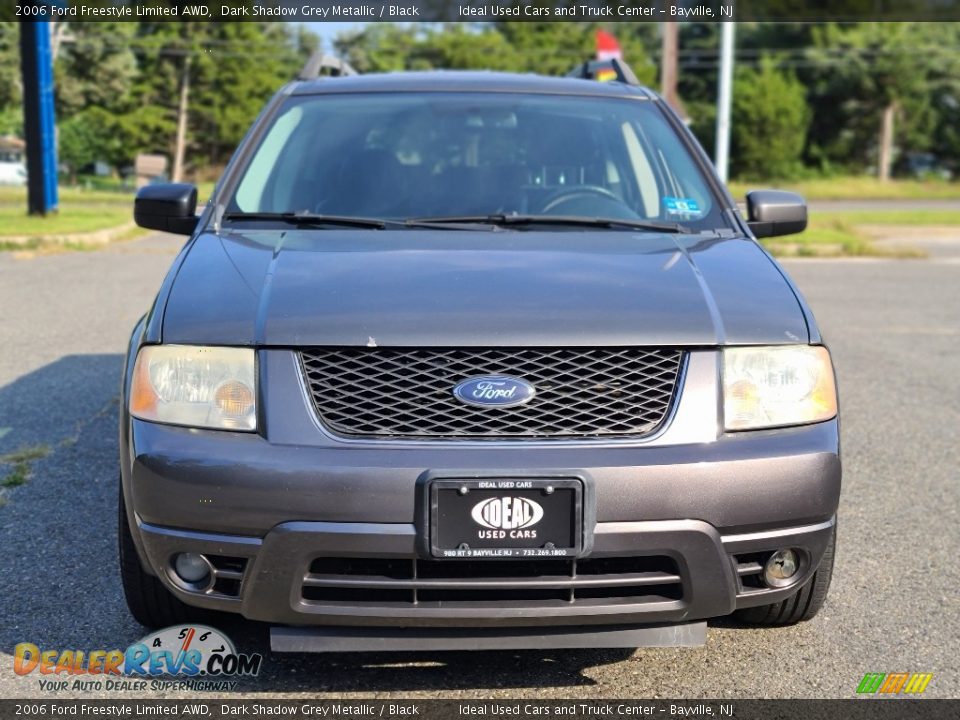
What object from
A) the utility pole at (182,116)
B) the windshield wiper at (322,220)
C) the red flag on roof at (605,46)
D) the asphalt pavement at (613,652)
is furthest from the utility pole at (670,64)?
the utility pole at (182,116)

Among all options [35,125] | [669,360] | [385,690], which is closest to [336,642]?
[385,690]

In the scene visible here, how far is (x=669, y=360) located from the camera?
287 centimetres

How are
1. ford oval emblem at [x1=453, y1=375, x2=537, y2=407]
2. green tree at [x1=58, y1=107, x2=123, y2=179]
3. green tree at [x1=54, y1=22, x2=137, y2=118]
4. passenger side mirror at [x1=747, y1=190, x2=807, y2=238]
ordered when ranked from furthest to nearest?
green tree at [x1=58, y1=107, x2=123, y2=179] → green tree at [x1=54, y1=22, x2=137, y2=118] → passenger side mirror at [x1=747, y1=190, x2=807, y2=238] → ford oval emblem at [x1=453, y1=375, x2=537, y2=407]

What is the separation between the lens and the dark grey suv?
2676 millimetres

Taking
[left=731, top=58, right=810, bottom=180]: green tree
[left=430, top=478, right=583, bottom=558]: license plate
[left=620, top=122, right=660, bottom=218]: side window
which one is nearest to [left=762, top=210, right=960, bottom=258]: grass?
[left=620, top=122, right=660, bottom=218]: side window

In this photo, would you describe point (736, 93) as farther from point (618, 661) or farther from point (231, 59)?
point (618, 661)

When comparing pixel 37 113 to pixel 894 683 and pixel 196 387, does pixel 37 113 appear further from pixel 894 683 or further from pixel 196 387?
pixel 894 683

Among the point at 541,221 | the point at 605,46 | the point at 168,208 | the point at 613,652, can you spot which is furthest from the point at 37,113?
the point at 613,652

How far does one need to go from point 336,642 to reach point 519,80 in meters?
2.72

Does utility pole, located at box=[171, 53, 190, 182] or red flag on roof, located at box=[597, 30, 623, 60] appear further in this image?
utility pole, located at box=[171, 53, 190, 182]

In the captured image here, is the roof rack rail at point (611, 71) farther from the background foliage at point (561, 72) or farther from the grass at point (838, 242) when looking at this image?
the background foliage at point (561, 72)

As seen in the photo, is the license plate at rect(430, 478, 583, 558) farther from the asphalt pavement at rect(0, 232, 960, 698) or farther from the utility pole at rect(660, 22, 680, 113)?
the utility pole at rect(660, 22, 680, 113)

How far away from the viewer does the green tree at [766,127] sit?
5706 cm

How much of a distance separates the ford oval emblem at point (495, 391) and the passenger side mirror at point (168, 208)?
5.58 ft
